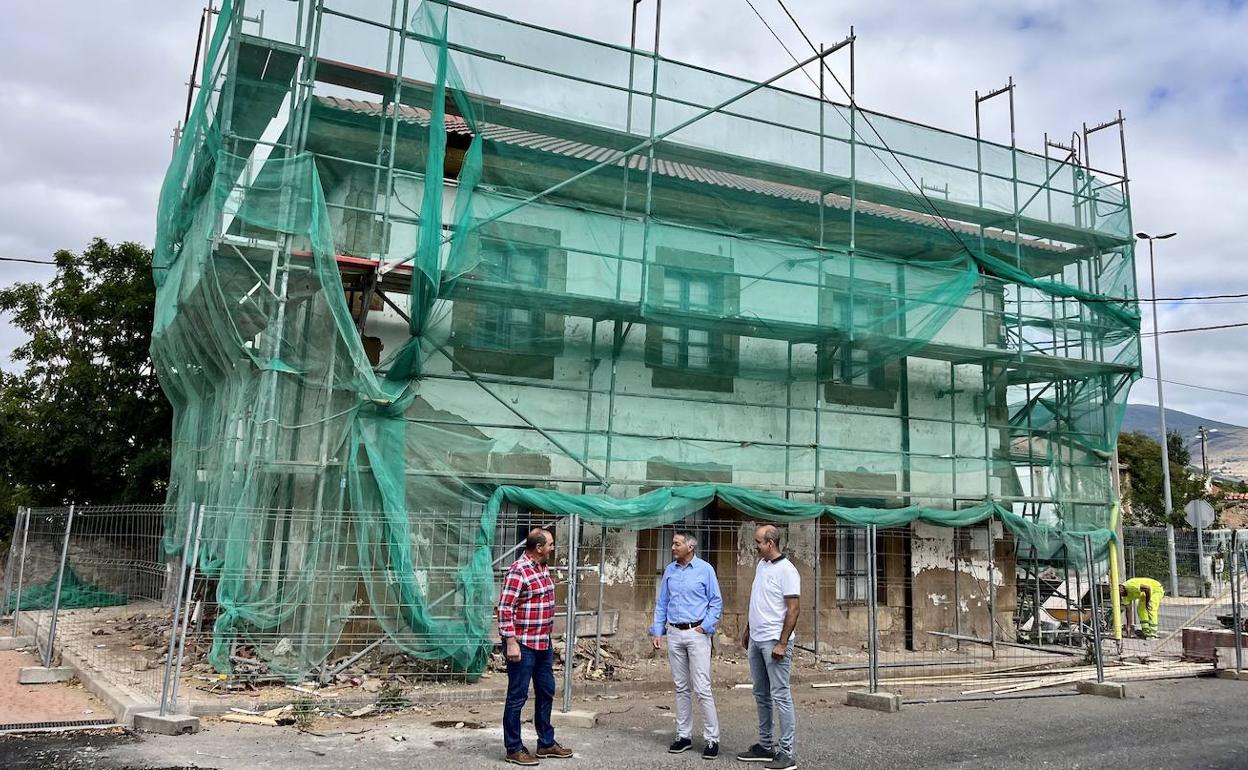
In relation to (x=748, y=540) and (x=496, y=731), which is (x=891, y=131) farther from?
(x=496, y=731)

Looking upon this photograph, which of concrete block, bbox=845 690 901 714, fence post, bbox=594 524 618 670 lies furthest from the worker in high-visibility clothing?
fence post, bbox=594 524 618 670

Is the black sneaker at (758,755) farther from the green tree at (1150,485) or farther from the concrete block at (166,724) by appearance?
the green tree at (1150,485)

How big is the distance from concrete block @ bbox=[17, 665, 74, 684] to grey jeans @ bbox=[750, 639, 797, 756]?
7.24 metres

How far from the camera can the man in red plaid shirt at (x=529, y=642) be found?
20.4 feet

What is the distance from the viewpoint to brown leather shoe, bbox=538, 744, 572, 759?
254 inches

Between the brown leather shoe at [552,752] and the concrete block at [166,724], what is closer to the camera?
the brown leather shoe at [552,752]

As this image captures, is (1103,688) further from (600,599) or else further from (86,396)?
(86,396)

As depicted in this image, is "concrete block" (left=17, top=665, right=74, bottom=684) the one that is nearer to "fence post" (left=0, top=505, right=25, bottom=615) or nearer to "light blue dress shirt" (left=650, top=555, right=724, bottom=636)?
"fence post" (left=0, top=505, right=25, bottom=615)

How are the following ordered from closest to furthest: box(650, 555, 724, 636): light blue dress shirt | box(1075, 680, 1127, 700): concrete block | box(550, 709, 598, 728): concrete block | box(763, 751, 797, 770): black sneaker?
box(763, 751, 797, 770): black sneaker
box(650, 555, 724, 636): light blue dress shirt
box(550, 709, 598, 728): concrete block
box(1075, 680, 1127, 700): concrete block

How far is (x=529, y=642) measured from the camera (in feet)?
20.8

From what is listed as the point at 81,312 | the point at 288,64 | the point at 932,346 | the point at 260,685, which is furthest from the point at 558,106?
the point at 81,312

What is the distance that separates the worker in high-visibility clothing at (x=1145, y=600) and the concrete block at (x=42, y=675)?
16.3 meters

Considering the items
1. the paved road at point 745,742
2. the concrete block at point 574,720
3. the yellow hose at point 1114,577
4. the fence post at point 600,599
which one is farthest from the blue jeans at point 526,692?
the yellow hose at point 1114,577

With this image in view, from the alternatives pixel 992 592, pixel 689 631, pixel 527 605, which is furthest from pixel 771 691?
pixel 992 592
